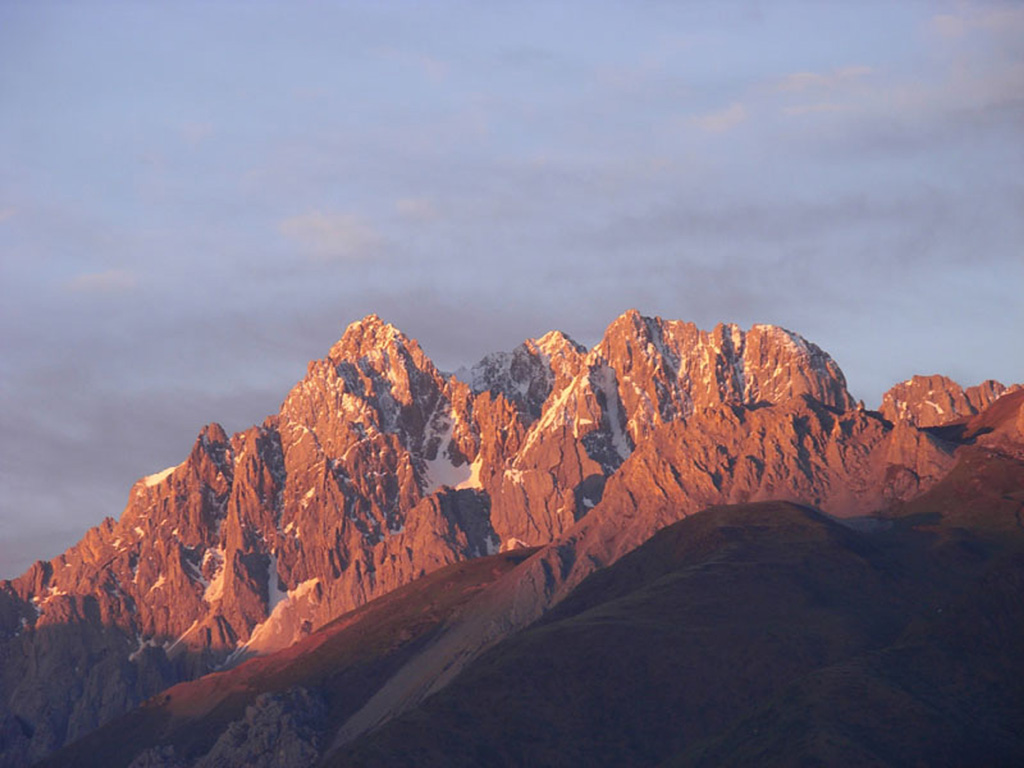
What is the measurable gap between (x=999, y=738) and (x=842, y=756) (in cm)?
2036

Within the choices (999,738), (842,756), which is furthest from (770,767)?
(999,738)

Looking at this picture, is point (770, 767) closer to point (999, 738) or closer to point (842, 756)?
point (842, 756)

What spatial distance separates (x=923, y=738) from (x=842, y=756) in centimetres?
1125

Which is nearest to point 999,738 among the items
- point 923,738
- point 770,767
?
point 923,738

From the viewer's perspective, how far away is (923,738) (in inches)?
7825

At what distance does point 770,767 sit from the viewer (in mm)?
198875

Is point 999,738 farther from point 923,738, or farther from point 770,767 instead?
point 770,767

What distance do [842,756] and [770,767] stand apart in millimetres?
9067

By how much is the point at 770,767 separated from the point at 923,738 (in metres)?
18.3

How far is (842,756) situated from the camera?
194m

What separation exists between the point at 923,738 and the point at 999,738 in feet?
30.6

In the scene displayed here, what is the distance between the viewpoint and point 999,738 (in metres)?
200
